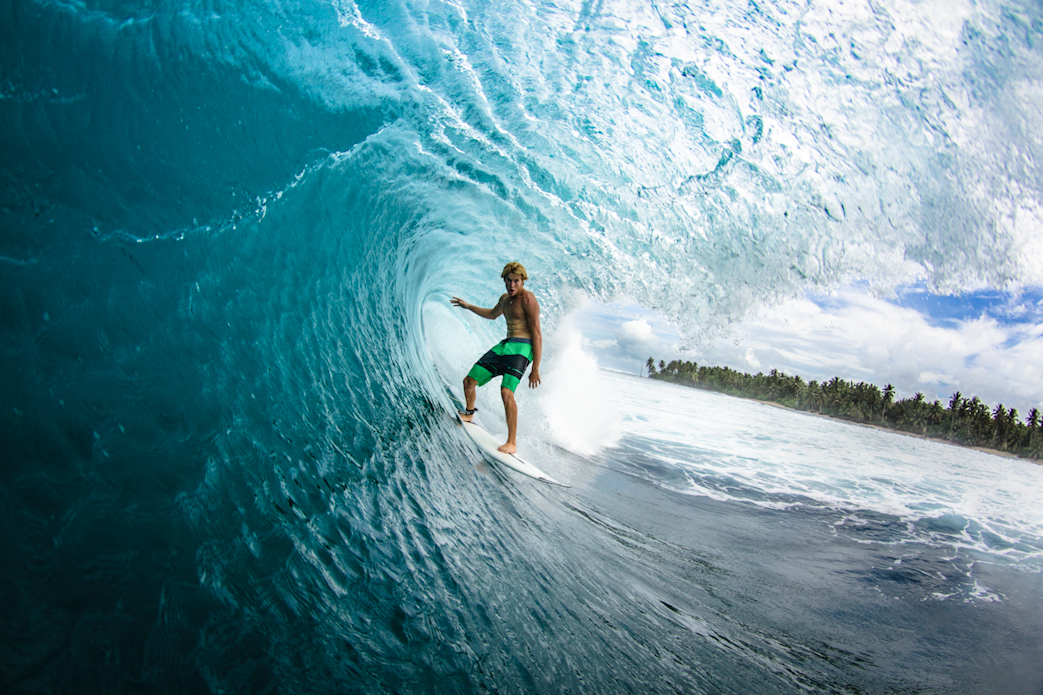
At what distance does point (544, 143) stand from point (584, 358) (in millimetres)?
7448

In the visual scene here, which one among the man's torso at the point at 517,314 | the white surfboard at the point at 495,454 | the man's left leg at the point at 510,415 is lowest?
the white surfboard at the point at 495,454

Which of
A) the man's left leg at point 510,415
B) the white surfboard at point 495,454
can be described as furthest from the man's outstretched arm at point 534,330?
the white surfboard at point 495,454

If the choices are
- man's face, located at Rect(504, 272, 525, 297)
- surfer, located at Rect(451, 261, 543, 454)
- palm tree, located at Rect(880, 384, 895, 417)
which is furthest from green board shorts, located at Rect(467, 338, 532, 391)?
palm tree, located at Rect(880, 384, 895, 417)

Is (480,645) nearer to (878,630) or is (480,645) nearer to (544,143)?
(878,630)

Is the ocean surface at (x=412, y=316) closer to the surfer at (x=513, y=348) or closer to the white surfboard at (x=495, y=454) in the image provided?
the white surfboard at (x=495, y=454)

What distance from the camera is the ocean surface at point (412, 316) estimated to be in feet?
6.15

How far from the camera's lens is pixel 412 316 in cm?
713

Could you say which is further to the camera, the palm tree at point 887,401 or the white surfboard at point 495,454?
the palm tree at point 887,401

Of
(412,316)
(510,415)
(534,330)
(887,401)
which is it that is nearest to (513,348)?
(534,330)

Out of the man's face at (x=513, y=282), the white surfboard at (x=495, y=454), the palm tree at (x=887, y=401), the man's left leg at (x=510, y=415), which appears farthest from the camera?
the palm tree at (x=887, y=401)

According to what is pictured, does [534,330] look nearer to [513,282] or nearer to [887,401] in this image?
[513,282]

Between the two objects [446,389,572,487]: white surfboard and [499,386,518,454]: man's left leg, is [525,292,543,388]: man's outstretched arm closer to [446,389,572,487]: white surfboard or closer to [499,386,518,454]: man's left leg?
[499,386,518,454]: man's left leg

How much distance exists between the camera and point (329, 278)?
457 cm

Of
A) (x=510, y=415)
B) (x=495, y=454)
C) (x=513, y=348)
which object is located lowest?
(x=495, y=454)
